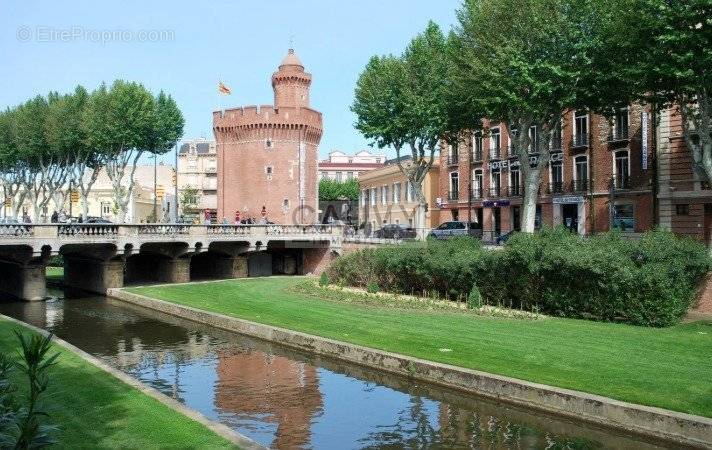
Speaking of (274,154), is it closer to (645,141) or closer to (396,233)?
(396,233)

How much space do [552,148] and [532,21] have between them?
64.8 feet

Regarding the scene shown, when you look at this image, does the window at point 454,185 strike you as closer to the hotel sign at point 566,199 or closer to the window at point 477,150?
the window at point 477,150

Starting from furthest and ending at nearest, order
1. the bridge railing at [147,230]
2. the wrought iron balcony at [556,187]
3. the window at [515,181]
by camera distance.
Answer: the window at [515,181]
the wrought iron balcony at [556,187]
the bridge railing at [147,230]

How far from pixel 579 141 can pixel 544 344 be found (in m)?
31.0

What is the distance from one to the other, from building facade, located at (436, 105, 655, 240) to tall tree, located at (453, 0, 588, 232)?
13.2 feet

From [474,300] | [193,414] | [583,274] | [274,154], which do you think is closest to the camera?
[193,414]

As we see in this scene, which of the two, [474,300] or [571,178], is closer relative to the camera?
[474,300]

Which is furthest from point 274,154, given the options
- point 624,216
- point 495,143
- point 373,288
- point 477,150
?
point 373,288

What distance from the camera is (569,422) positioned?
13.7m

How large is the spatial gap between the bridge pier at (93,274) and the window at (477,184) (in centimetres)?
2932

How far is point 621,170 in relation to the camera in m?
43.8

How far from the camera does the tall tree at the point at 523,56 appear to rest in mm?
30812

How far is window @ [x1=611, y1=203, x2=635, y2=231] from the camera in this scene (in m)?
43.1

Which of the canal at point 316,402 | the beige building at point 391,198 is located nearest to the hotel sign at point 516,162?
the beige building at point 391,198
